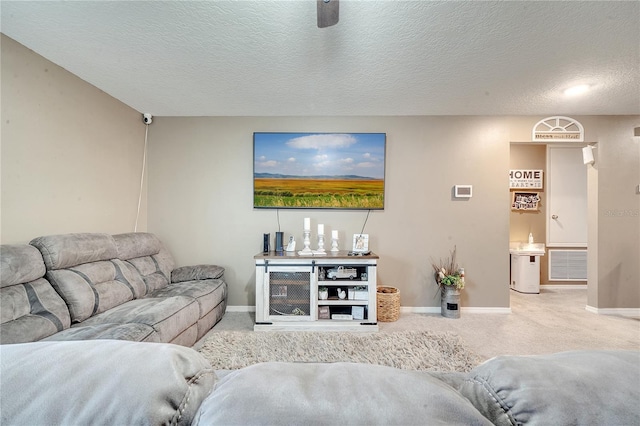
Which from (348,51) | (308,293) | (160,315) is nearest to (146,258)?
(160,315)

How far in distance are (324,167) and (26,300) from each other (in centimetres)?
293

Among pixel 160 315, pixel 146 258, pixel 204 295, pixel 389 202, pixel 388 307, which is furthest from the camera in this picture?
pixel 389 202

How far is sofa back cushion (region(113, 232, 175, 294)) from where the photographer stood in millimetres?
2689

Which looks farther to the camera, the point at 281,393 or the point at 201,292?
the point at 201,292

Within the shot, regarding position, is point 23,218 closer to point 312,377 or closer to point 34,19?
point 34,19

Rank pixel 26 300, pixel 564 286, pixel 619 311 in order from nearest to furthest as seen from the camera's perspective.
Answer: pixel 26 300 → pixel 619 311 → pixel 564 286

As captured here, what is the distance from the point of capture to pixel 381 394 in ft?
1.33

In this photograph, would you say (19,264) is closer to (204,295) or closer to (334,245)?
(204,295)

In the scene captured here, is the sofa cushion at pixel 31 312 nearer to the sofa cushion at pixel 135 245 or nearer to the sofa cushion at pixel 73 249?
the sofa cushion at pixel 73 249

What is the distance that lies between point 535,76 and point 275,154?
288 cm

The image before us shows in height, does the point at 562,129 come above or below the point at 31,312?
above

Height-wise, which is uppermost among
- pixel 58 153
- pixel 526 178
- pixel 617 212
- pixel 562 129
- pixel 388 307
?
pixel 562 129

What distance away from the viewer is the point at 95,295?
2.09m

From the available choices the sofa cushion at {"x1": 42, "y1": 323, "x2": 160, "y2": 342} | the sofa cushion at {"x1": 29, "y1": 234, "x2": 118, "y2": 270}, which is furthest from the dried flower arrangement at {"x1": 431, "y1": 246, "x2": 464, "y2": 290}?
the sofa cushion at {"x1": 29, "y1": 234, "x2": 118, "y2": 270}
